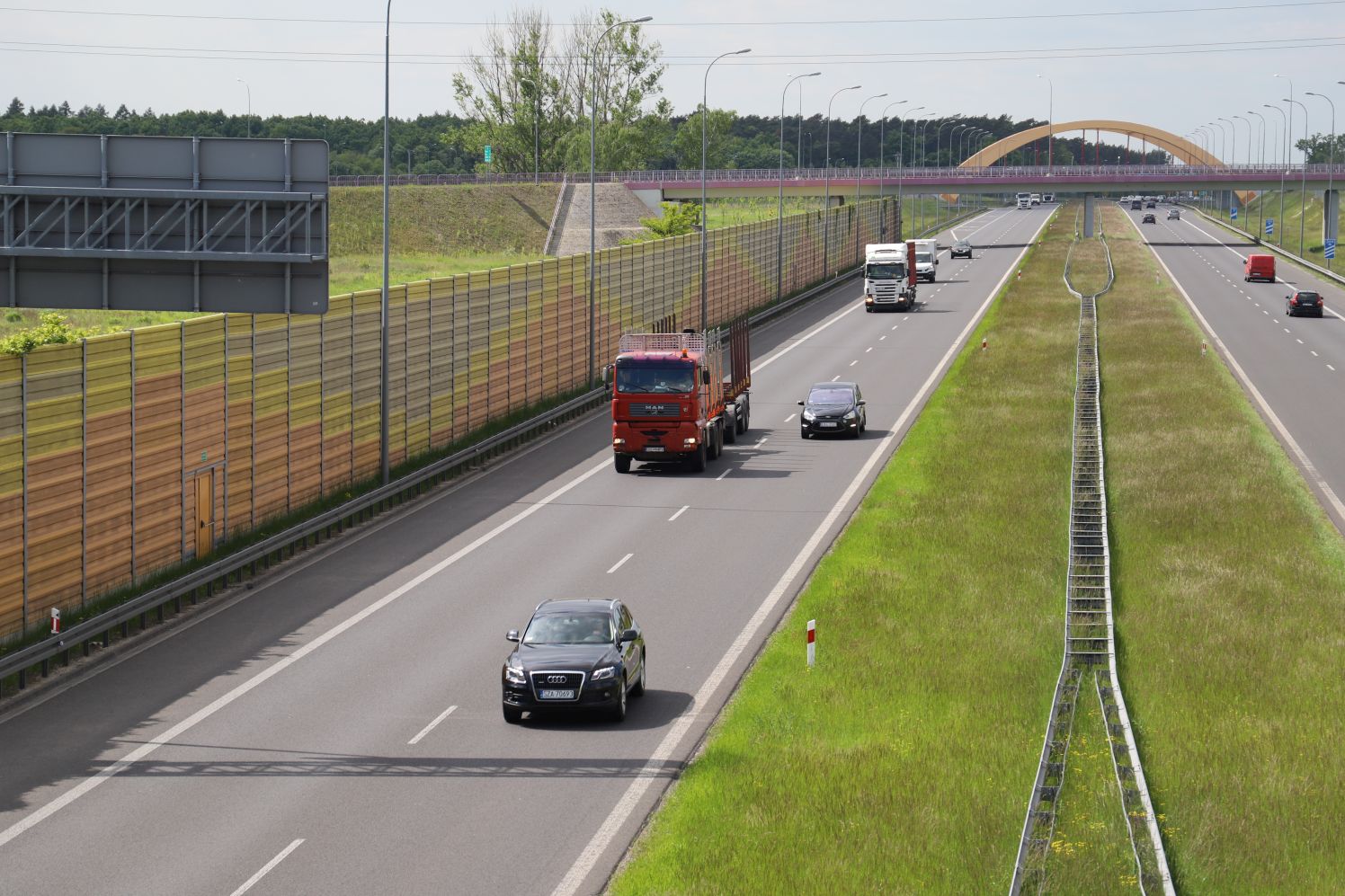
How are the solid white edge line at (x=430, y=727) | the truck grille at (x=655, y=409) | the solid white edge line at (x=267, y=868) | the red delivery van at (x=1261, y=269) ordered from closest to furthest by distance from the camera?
1. the solid white edge line at (x=267, y=868)
2. the solid white edge line at (x=430, y=727)
3. the truck grille at (x=655, y=409)
4. the red delivery van at (x=1261, y=269)

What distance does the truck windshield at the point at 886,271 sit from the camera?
84625 millimetres

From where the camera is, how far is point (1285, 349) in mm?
70250

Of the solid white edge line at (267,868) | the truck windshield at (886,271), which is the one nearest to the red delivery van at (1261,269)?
the truck windshield at (886,271)

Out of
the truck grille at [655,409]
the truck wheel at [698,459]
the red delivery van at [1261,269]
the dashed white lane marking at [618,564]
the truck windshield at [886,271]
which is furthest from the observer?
the red delivery van at [1261,269]

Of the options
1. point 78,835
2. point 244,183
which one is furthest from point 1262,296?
point 78,835

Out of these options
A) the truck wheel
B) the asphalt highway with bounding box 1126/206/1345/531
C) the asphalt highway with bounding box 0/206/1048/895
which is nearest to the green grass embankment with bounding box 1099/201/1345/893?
the asphalt highway with bounding box 1126/206/1345/531

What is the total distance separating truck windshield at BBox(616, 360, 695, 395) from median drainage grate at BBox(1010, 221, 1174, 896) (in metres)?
9.65

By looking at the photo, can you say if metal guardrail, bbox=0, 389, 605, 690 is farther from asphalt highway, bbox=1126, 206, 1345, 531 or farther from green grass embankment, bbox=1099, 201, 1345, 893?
asphalt highway, bbox=1126, 206, 1345, 531

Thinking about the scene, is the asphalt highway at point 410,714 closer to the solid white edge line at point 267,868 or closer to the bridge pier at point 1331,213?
the solid white edge line at point 267,868

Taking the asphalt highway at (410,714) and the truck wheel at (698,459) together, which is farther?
the truck wheel at (698,459)

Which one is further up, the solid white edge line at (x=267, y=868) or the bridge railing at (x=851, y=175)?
the bridge railing at (x=851, y=175)

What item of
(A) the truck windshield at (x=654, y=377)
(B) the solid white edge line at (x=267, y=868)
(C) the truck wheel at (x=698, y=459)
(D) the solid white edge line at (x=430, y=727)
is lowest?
(B) the solid white edge line at (x=267, y=868)

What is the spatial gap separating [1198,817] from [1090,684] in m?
5.78

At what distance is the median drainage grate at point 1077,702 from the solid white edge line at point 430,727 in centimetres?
760
